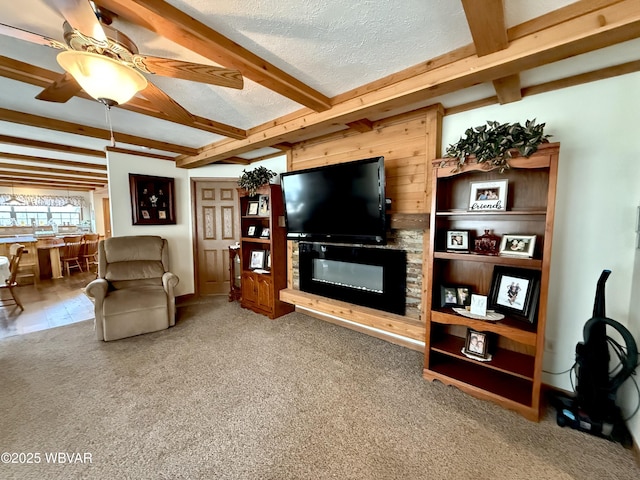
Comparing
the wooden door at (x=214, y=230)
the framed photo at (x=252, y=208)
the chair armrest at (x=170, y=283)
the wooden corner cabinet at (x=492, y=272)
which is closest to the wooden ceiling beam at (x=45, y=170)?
the wooden door at (x=214, y=230)

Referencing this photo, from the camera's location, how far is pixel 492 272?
6.85 feet

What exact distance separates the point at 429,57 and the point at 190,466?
9.46 feet

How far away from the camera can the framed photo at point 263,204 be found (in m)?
3.63

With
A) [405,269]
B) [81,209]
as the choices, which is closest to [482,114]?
[405,269]

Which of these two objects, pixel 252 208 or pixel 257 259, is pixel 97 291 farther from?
pixel 252 208

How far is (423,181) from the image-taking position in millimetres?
2434

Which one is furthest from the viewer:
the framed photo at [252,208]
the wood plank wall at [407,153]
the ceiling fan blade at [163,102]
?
the framed photo at [252,208]

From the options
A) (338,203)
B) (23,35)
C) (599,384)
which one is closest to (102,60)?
(23,35)

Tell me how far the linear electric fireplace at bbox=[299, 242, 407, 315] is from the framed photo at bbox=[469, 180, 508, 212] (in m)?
0.83

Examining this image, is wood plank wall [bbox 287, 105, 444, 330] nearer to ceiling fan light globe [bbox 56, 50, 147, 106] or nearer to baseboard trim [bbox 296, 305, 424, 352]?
baseboard trim [bbox 296, 305, 424, 352]

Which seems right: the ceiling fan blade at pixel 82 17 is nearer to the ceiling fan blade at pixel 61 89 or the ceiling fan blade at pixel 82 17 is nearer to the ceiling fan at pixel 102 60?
the ceiling fan at pixel 102 60

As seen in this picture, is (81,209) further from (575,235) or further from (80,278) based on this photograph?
(575,235)

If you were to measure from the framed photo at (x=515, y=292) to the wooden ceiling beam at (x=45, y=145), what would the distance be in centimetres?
553

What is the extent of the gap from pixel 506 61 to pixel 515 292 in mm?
1550
